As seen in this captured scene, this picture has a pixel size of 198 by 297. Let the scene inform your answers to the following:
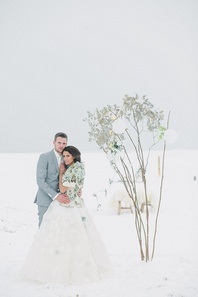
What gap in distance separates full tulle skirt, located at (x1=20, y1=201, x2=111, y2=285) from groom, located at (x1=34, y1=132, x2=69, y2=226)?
0.38m

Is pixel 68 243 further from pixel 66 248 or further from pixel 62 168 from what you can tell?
pixel 62 168

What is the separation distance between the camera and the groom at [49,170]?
552 cm

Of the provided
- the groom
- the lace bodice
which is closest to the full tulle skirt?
the lace bodice

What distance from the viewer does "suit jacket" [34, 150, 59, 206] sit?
5543 mm

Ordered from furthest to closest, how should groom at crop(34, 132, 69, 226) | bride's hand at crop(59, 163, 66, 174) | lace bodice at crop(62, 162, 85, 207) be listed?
groom at crop(34, 132, 69, 226)
bride's hand at crop(59, 163, 66, 174)
lace bodice at crop(62, 162, 85, 207)

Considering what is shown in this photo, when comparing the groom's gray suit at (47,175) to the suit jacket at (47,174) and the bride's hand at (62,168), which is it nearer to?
the suit jacket at (47,174)

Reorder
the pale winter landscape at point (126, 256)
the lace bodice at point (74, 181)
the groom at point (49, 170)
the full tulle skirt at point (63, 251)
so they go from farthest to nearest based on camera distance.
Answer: the groom at point (49, 170) → the lace bodice at point (74, 181) → the full tulle skirt at point (63, 251) → the pale winter landscape at point (126, 256)

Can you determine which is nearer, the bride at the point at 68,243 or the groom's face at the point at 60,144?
the bride at the point at 68,243

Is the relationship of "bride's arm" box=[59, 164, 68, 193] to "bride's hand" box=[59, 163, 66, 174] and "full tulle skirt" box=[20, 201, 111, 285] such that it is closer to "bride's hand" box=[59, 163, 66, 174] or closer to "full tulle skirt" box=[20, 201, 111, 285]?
"bride's hand" box=[59, 163, 66, 174]

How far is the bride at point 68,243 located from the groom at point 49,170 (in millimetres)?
313

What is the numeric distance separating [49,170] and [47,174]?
0.08 meters

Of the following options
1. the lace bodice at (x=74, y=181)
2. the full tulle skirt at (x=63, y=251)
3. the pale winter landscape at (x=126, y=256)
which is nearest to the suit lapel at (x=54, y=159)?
the lace bodice at (x=74, y=181)

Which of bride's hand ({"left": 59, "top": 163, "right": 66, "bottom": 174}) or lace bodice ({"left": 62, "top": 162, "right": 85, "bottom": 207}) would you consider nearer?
lace bodice ({"left": 62, "top": 162, "right": 85, "bottom": 207})

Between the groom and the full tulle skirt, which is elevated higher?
the groom
